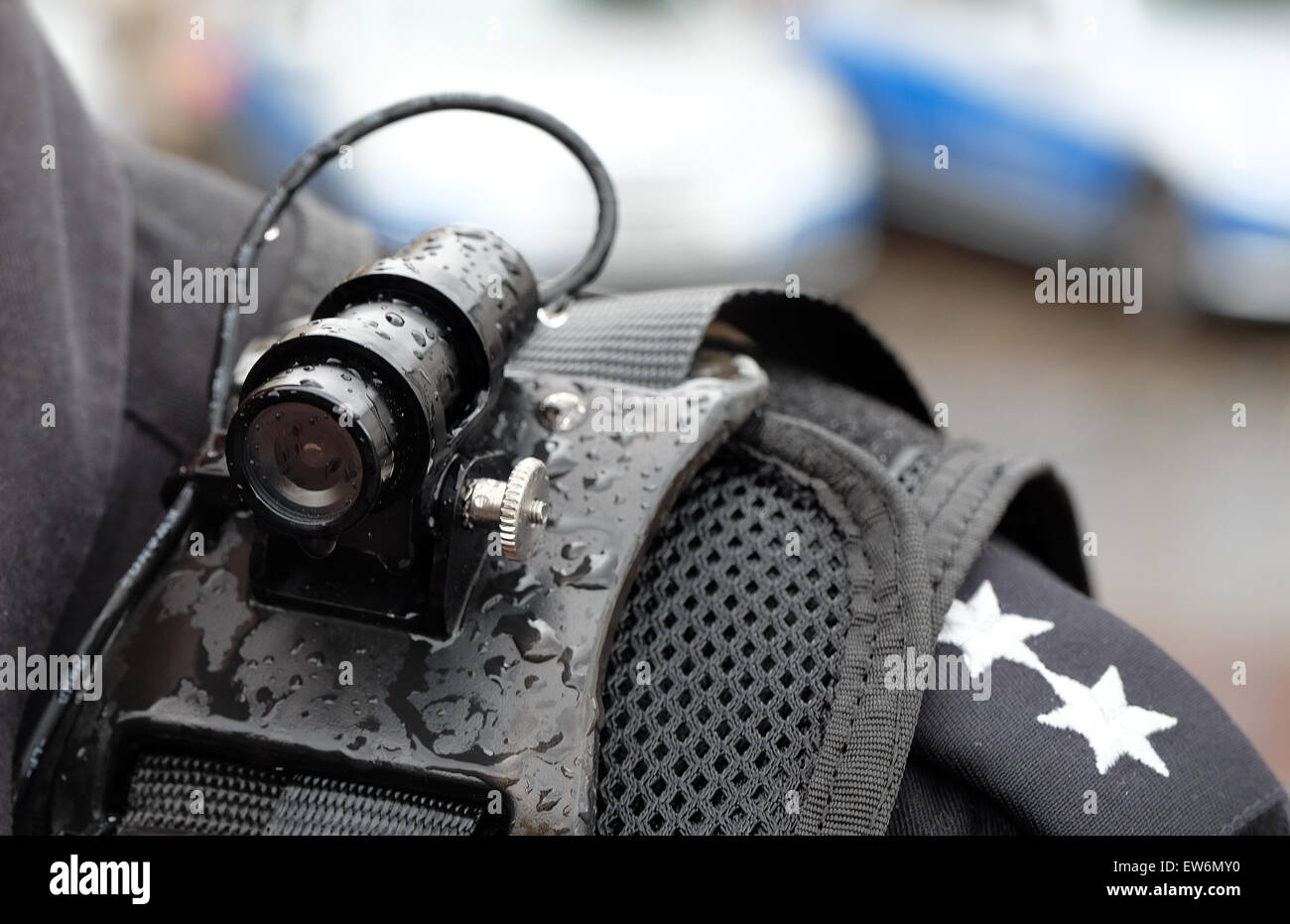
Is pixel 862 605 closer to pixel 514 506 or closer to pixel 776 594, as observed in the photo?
pixel 776 594

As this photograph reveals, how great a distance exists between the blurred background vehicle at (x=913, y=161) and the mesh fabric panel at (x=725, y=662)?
6.63 ft

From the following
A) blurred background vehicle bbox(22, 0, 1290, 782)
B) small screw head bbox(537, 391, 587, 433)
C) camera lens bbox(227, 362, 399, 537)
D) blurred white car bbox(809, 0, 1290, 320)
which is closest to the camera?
camera lens bbox(227, 362, 399, 537)

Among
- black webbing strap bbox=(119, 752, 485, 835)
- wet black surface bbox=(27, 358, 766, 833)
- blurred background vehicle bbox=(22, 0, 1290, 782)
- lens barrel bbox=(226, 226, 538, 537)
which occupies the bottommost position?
black webbing strap bbox=(119, 752, 485, 835)

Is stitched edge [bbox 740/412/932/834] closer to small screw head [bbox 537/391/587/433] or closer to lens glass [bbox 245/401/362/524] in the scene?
small screw head [bbox 537/391/587/433]

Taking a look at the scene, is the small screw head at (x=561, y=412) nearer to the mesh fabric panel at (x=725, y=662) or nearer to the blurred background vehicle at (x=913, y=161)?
the mesh fabric panel at (x=725, y=662)

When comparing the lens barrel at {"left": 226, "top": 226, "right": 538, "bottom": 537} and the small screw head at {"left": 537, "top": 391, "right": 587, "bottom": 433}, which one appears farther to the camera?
the small screw head at {"left": 537, "top": 391, "right": 587, "bottom": 433}

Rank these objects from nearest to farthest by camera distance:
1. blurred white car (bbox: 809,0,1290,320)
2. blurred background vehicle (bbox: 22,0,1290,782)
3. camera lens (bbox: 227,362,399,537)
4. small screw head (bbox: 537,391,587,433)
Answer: camera lens (bbox: 227,362,399,537) < small screw head (bbox: 537,391,587,433) < blurred background vehicle (bbox: 22,0,1290,782) < blurred white car (bbox: 809,0,1290,320)

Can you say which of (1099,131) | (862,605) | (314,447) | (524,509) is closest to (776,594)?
(862,605)

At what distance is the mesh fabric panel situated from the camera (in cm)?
60

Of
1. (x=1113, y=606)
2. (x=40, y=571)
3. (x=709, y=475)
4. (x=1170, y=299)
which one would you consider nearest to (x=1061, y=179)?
(x=1170, y=299)

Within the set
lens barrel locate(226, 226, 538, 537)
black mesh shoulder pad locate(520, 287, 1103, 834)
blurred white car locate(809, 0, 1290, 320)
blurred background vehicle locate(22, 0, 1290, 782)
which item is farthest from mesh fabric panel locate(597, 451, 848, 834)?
blurred white car locate(809, 0, 1290, 320)

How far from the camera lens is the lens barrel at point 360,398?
0.56 m

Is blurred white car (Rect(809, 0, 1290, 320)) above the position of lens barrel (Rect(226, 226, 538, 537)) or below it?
above

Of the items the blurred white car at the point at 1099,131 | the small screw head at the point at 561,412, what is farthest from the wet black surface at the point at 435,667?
the blurred white car at the point at 1099,131
